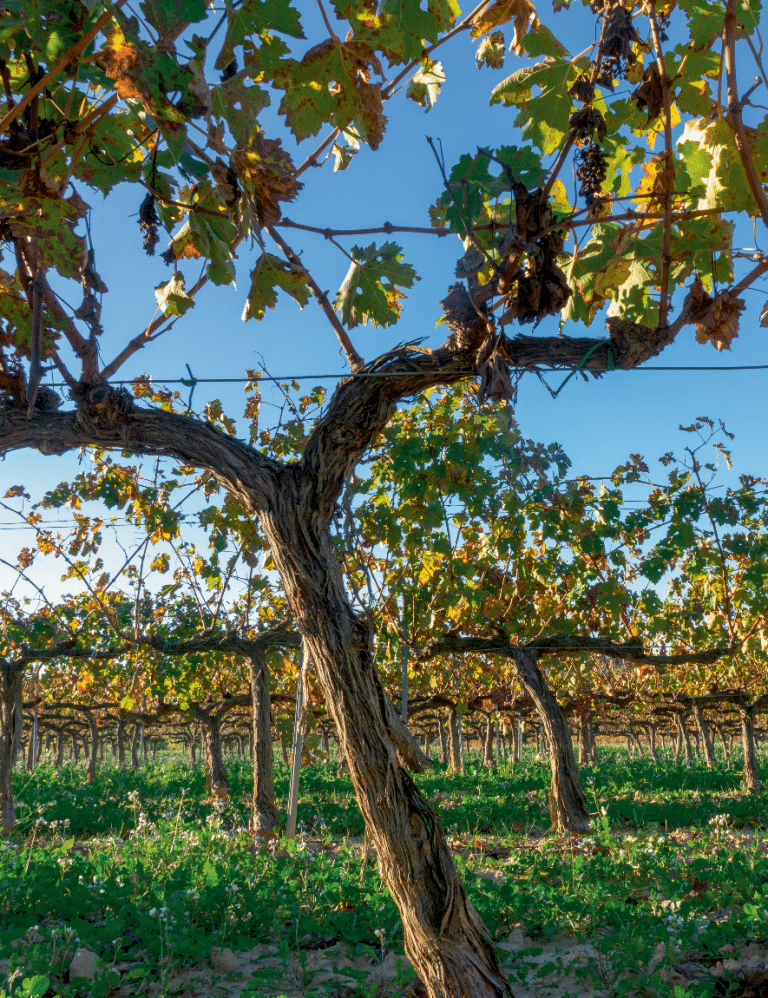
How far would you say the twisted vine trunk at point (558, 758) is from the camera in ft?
26.4

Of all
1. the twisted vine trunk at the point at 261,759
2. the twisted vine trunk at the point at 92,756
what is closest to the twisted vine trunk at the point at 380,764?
the twisted vine trunk at the point at 261,759

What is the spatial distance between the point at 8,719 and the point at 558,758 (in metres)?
8.18

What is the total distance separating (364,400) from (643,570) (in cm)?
601

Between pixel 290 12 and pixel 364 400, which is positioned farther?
pixel 364 400

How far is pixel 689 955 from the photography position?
381 cm

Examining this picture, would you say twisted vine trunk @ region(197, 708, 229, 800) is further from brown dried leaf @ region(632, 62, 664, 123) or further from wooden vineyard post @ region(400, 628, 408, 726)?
brown dried leaf @ region(632, 62, 664, 123)

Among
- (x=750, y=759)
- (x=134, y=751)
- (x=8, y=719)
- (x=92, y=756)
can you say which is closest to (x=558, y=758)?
(x=8, y=719)

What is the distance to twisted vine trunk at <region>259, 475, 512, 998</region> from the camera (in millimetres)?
2355

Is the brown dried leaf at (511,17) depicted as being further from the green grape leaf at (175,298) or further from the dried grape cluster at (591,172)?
the green grape leaf at (175,298)

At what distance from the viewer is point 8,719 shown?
369 inches

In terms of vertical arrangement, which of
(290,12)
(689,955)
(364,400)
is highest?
(290,12)

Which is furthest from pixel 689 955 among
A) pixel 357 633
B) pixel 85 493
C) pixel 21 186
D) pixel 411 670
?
pixel 85 493

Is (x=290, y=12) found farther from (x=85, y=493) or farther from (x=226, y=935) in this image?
(x=85, y=493)

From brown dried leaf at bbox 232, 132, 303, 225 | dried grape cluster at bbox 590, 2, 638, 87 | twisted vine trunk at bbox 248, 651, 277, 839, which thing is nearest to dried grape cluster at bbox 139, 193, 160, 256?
brown dried leaf at bbox 232, 132, 303, 225
